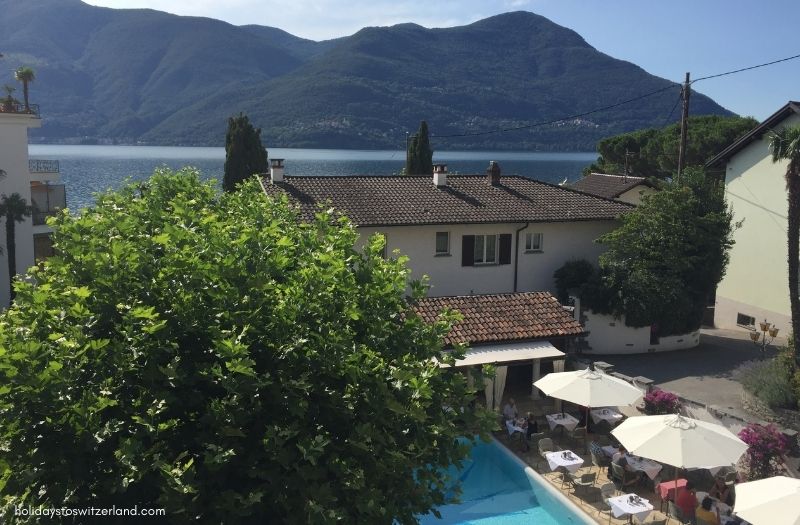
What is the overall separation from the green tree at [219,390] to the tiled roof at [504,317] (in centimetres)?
1153

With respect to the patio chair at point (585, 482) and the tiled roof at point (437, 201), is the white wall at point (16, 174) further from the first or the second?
the patio chair at point (585, 482)

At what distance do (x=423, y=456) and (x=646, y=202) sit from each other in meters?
21.7

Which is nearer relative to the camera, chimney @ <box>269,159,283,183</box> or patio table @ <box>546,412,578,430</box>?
patio table @ <box>546,412,578,430</box>

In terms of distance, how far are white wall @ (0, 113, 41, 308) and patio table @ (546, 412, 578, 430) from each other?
28934 mm

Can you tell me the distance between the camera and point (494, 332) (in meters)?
21.3

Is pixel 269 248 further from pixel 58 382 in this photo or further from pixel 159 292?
pixel 58 382

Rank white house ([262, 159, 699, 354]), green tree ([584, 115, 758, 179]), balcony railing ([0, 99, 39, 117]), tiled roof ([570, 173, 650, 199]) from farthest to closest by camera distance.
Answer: green tree ([584, 115, 758, 179]) → tiled roof ([570, 173, 650, 199]) → balcony railing ([0, 99, 39, 117]) → white house ([262, 159, 699, 354])

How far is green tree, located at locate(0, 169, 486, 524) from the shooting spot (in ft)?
22.6

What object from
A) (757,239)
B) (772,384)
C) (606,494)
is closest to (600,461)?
(606,494)

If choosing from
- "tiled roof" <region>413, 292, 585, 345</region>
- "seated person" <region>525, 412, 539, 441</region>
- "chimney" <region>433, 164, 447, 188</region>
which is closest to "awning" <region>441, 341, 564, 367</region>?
"tiled roof" <region>413, 292, 585, 345</region>

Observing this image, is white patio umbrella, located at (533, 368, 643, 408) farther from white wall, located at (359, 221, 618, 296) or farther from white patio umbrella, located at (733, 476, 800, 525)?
white wall, located at (359, 221, 618, 296)

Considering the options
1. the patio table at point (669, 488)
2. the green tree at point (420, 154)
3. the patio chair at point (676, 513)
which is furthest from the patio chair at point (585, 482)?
the green tree at point (420, 154)

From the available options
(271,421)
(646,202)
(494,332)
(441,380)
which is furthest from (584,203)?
(271,421)

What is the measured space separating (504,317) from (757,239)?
1456 cm
